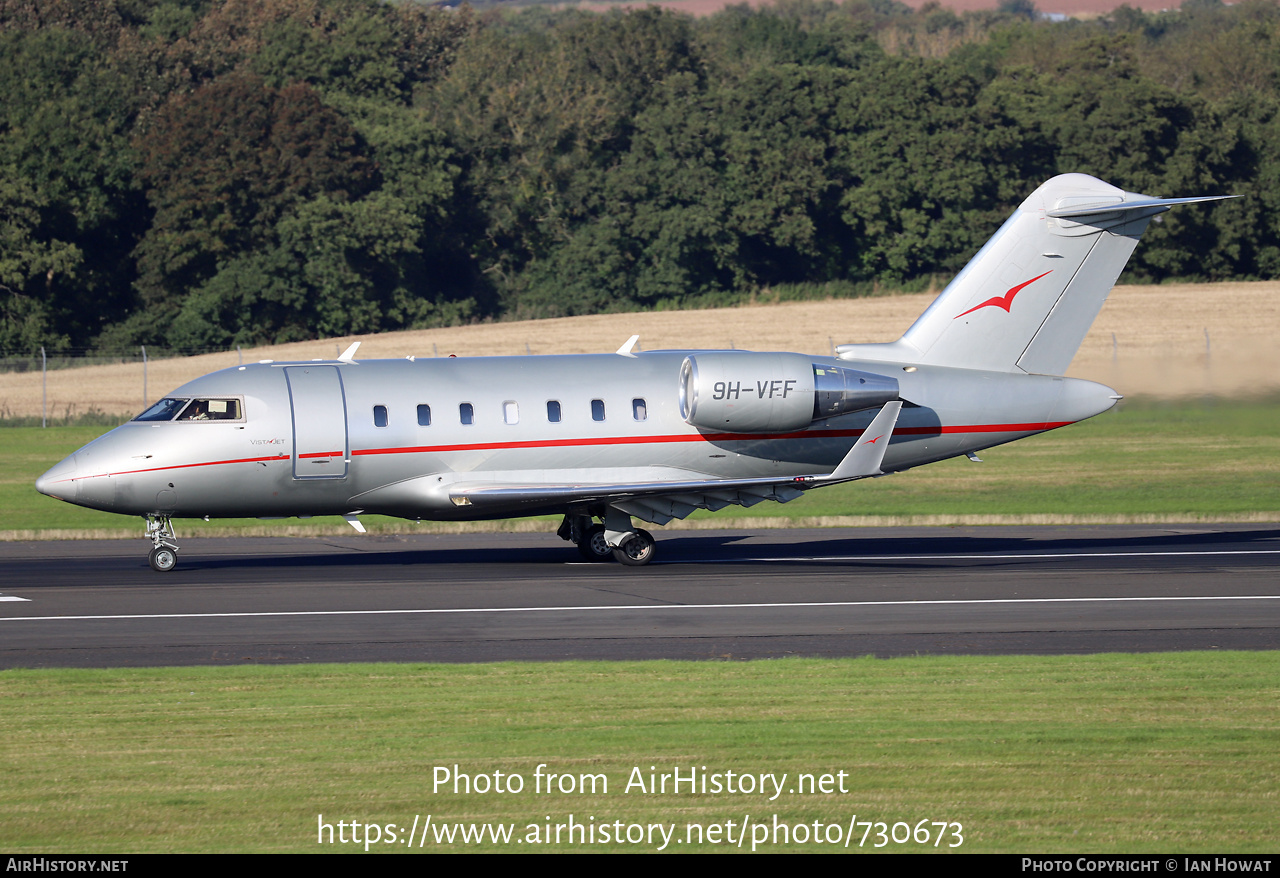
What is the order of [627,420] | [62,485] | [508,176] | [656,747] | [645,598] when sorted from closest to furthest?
[656,747]
[645,598]
[62,485]
[627,420]
[508,176]

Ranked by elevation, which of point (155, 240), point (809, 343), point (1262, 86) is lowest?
point (809, 343)

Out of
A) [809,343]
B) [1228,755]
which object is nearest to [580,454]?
[1228,755]

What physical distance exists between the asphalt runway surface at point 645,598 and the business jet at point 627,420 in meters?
1.44

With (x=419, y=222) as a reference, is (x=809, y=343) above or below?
below

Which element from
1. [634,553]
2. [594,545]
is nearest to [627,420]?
[634,553]

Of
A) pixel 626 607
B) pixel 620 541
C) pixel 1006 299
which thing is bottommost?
pixel 620 541

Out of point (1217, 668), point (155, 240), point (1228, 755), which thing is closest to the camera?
point (1228, 755)

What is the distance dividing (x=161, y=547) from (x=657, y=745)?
1601 cm

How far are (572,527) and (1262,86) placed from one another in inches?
3619

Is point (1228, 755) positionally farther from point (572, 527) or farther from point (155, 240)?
point (155, 240)

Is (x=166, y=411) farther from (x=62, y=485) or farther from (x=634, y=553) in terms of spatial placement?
(x=634, y=553)

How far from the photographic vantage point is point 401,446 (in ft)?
81.4

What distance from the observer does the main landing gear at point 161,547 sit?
2520 centimetres

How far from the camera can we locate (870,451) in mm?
24047
